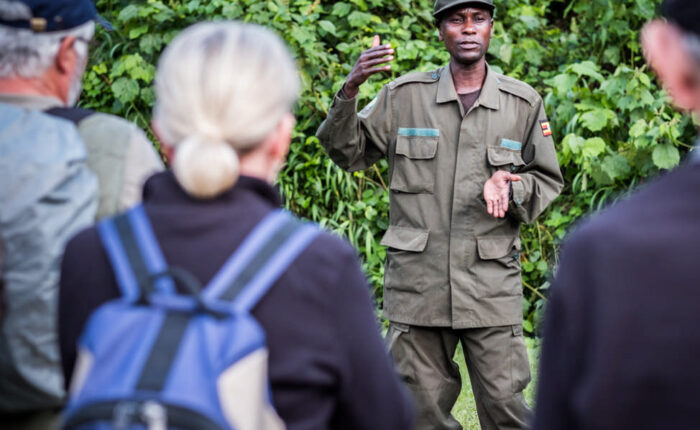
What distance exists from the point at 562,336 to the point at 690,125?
A: 610 cm

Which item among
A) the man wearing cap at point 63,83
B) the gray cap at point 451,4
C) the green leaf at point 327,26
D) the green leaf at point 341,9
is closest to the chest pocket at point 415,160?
the gray cap at point 451,4

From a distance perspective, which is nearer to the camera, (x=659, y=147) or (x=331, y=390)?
(x=331, y=390)

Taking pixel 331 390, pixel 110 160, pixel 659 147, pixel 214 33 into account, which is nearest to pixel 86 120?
pixel 110 160

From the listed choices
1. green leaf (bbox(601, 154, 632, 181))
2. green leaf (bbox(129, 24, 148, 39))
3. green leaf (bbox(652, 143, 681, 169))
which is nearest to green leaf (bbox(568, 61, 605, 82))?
green leaf (bbox(601, 154, 632, 181))

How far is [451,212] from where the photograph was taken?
4.65 m

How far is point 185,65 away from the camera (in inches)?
73.9

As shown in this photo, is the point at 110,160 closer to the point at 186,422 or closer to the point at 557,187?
the point at 186,422

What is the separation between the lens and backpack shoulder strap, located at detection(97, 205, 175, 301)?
181 cm

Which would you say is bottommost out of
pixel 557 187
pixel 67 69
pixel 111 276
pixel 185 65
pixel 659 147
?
pixel 659 147

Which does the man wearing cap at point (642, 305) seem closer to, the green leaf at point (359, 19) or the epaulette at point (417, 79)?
the epaulette at point (417, 79)

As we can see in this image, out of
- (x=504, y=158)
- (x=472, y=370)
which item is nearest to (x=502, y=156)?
(x=504, y=158)

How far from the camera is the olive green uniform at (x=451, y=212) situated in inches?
183

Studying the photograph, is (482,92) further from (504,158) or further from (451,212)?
(451,212)

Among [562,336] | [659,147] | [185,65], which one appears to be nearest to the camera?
[562,336]
